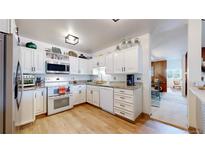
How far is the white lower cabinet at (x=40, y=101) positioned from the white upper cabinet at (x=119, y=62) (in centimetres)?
233

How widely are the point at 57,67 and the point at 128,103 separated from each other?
2553 mm

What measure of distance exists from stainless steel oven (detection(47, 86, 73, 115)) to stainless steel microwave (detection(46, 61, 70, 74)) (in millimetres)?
578

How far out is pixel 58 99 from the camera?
10.2 feet

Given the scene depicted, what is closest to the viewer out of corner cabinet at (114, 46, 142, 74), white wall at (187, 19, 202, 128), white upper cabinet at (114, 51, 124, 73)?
white wall at (187, 19, 202, 128)

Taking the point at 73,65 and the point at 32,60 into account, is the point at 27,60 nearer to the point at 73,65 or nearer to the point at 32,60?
the point at 32,60

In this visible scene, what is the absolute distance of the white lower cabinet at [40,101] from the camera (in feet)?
8.74

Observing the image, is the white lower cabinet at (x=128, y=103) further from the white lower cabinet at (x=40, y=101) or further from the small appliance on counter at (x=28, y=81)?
the small appliance on counter at (x=28, y=81)

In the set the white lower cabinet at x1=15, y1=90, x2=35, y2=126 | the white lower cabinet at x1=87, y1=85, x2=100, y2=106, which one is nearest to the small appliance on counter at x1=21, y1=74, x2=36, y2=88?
the white lower cabinet at x1=15, y1=90, x2=35, y2=126

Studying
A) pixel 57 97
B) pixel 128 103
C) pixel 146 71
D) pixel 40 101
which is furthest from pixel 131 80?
pixel 40 101

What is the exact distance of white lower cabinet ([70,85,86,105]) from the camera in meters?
3.59

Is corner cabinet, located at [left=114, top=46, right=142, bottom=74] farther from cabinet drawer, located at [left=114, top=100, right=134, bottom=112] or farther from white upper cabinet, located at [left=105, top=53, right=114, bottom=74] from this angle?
cabinet drawer, located at [left=114, top=100, right=134, bottom=112]
